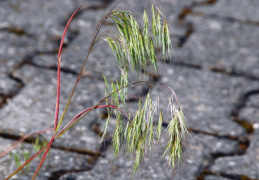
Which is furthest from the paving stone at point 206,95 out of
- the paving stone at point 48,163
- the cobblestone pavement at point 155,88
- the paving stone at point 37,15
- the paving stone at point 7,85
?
the paving stone at point 37,15

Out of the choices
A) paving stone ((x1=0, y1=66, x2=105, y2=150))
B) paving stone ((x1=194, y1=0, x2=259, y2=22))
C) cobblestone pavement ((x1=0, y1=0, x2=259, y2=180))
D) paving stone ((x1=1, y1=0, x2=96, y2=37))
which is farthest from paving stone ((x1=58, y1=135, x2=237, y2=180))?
paving stone ((x1=194, y1=0, x2=259, y2=22))

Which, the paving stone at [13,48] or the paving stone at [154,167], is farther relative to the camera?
the paving stone at [13,48]

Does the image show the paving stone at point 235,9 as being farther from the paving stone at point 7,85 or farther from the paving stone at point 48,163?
the paving stone at point 48,163

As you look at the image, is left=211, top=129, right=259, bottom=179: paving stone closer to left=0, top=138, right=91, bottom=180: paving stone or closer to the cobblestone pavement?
the cobblestone pavement

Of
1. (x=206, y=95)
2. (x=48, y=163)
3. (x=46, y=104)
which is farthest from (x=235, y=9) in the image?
(x=48, y=163)

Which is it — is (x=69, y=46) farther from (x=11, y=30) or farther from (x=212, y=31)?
(x=212, y=31)

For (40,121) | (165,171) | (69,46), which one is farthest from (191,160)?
(69,46)

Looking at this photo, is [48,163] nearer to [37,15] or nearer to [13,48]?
[13,48]
